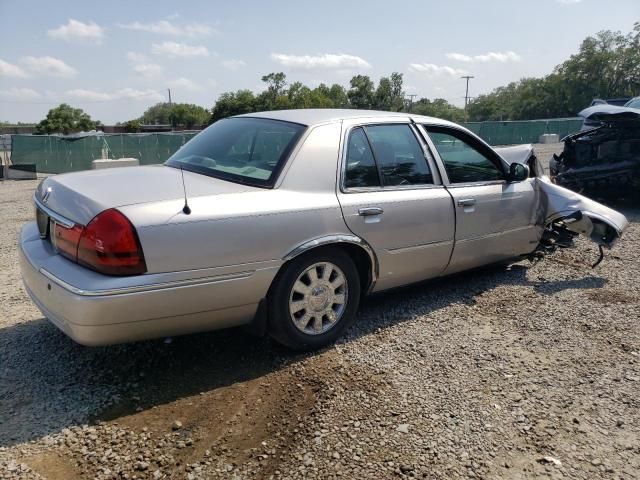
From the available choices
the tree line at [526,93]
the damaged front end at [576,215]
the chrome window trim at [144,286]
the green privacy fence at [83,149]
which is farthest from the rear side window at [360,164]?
the tree line at [526,93]

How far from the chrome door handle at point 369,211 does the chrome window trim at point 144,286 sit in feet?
2.94

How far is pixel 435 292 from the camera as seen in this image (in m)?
4.65

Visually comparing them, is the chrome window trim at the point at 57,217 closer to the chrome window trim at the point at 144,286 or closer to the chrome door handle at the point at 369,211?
the chrome window trim at the point at 144,286

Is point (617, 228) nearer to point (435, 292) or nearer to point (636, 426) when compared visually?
point (435, 292)

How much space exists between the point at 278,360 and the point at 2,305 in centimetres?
254

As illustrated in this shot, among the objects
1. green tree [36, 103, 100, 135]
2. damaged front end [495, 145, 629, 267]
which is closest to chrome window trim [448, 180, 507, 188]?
damaged front end [495, 145, 629, 267]

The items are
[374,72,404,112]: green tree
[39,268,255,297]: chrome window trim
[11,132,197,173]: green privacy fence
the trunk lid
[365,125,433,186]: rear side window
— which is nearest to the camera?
[39,268,255,297]: chrome window trim

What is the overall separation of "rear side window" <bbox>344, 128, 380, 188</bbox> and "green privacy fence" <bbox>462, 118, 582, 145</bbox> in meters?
28.3

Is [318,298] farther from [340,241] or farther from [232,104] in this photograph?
[232,104]

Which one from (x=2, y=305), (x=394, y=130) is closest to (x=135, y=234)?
(x=394, y=130)

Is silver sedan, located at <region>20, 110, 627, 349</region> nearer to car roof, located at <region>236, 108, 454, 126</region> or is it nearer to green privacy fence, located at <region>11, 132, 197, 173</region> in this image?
car roof, located at <region>236, 108, 454, 126</region>

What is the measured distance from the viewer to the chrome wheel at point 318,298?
3.34 m

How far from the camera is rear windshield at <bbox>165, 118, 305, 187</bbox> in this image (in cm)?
340

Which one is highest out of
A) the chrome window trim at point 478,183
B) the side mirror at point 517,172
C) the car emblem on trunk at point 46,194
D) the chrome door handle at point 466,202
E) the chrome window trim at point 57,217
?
the side mirror at point 517,172
